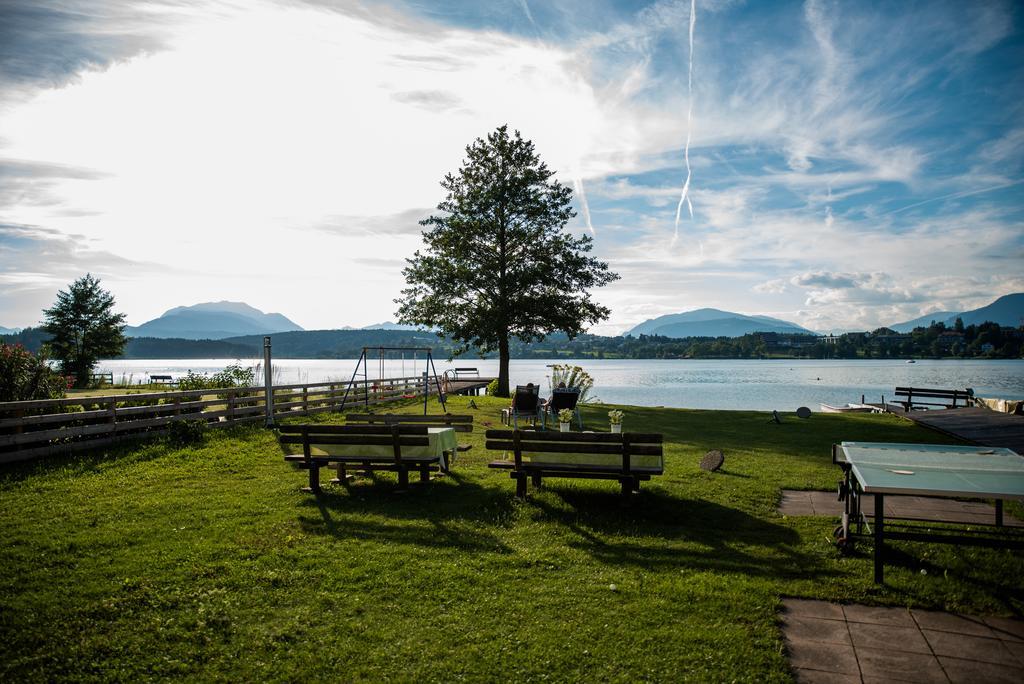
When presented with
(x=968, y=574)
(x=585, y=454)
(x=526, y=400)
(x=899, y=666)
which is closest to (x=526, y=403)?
(x=526, y=400)

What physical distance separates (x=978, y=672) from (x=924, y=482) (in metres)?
1.58

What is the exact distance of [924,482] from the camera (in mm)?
4645

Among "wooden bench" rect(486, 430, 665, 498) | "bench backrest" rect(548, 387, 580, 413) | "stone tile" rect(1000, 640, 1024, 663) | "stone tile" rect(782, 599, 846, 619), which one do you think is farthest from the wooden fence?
"stone tile" rect(1000, 640, 1024, 663)

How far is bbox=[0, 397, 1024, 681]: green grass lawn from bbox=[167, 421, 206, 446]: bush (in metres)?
3.16

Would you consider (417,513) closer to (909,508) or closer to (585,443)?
(585,443)

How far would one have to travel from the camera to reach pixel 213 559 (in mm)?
5312

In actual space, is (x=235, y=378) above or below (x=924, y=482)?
above

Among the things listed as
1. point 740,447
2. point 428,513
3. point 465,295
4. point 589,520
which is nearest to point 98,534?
point 428,513

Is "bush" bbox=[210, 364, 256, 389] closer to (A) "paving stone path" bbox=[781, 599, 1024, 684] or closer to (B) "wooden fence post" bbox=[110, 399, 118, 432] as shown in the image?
(B) "wooden fence post" bbox=[110, 399, 118, 432]

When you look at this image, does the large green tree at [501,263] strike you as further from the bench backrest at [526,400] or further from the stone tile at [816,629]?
the stone tile at [816,629]

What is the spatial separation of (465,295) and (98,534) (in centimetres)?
2164

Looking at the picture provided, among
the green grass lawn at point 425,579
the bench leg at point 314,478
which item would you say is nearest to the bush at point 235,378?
the green grass lawn at point 425,579

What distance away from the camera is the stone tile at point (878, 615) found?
13.5 feet

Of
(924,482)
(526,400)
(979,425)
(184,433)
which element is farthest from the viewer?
(526,400)
